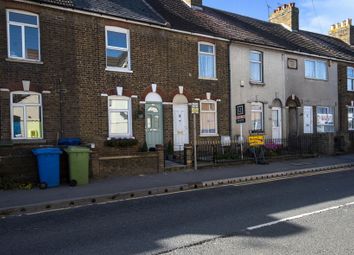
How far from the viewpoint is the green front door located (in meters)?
18.9

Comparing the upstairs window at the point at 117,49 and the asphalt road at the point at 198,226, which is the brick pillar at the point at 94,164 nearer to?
the asphalt road at the point at 198,226

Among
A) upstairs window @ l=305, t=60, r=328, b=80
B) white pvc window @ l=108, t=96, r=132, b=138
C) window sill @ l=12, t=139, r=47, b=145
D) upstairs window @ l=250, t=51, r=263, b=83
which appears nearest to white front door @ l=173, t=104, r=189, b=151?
white pvc window @ l=108, t=96, r=132, b=138

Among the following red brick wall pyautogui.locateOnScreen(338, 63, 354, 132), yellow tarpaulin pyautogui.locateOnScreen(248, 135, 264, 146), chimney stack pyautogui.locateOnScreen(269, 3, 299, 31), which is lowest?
yellow tarpaulin pyautogui.locateOnScreen(248, 135, 264, 146)

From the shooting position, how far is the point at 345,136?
2544 centimetres

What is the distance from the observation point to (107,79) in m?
17.7

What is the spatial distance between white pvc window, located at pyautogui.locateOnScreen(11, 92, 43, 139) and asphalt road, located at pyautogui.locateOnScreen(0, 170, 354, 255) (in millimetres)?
6694

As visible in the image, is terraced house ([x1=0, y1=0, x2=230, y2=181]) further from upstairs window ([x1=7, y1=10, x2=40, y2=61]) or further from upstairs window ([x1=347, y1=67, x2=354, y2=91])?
upstairs window ([x1=347, y1=67, x2=354, y2=91])

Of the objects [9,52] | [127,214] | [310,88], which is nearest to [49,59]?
[9,52]

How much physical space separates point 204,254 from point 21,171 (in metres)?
9.02

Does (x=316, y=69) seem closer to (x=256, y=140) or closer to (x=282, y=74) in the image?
(x=282, y=74)

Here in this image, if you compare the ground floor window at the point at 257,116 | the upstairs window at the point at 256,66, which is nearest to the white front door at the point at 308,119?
the ground floor window at the point at 257,116

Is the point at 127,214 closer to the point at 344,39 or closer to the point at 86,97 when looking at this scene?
the point at 86,97

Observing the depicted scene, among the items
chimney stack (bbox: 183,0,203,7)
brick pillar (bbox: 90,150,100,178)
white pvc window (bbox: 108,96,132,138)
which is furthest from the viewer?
chimney stack (bbox: 183,0,203,7)

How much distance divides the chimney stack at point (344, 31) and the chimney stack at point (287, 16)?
640 cm
